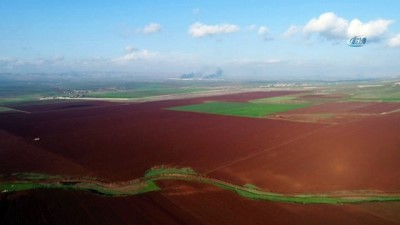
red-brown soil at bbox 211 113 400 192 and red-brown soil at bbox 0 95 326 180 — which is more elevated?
red-brown soil at bbox 0 95 326 180

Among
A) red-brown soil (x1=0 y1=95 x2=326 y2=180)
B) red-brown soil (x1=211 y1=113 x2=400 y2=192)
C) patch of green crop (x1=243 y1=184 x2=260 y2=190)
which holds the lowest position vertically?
patch of green crop (x1=243 y1=184 x2=260 y2=190)

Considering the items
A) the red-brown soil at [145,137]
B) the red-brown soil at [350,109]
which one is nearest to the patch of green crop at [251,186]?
the red-brown soil at [145,137]

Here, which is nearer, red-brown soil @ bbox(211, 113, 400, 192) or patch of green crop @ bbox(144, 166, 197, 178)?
red-brown soil @ bbox(211, 113, 400, 192)

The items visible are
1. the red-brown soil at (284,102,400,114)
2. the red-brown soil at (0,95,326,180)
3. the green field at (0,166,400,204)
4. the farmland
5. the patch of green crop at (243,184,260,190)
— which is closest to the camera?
the farmland

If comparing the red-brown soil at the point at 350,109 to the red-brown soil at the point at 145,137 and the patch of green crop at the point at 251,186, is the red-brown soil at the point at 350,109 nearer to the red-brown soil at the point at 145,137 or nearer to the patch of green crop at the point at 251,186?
the red-brown soil at the point at 145,137

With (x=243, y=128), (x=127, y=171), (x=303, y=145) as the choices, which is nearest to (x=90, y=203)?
(x=127, y=171)

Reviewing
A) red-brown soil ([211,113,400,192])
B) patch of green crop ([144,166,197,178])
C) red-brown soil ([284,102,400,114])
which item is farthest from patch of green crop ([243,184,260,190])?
red-brown soil ([284,102,400,114])

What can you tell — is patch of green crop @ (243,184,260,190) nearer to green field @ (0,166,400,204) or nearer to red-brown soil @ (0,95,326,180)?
green field @ (0,166,400,204)

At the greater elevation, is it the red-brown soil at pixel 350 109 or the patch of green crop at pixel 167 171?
the red-brown soil at pixel 350 109

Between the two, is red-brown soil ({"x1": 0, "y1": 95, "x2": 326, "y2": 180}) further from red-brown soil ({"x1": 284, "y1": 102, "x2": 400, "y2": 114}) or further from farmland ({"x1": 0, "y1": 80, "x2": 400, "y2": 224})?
red-brown soil ({"x1": 284, "y1": 102, "x2": 400, "y2": 114})

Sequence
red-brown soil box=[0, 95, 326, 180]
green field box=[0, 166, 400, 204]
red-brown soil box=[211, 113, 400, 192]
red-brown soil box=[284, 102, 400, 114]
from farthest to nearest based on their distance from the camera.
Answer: red-brown soil box=[284, 102, 400, 114] < red-brown soil box=[0, 95, 326, 180] < red-brown soil box=[211, 113, 400, 192] < green field box=[0, 166, 400, 204]
